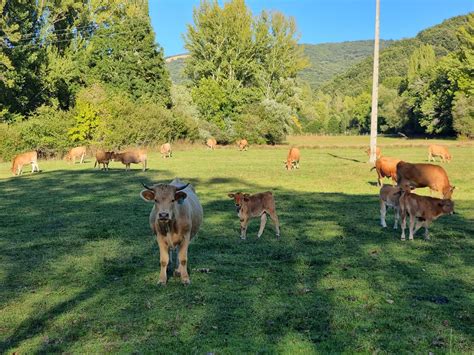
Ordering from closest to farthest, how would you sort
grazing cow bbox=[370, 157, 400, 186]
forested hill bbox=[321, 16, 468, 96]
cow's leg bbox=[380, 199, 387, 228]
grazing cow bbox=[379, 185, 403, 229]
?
1. grazing cow bbox=[379, 185, 403, 229]
2. cow's leg bbox=[380, 199, 387, 228]
3. grazing cow bbox=[370, 157, 400, 186]
4. forested hill bbox=[321, 16, 468, 96]

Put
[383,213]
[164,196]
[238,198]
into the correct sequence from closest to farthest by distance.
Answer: [164,196]
[238,198]
[383,213]

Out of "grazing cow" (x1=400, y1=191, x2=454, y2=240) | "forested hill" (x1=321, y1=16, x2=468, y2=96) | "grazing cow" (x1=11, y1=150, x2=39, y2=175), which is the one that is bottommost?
"grazing cow" (x1=11, y1=150, x2=39, y2=175)

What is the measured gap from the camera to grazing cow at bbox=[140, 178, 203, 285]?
303 inches

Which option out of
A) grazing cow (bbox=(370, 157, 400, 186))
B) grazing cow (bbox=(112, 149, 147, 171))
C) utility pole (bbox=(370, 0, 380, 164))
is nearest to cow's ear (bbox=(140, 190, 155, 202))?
grazing cow (bbox=(370, 157, 400, 186))

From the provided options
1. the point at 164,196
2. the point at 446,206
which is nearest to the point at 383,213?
the point at 446,206

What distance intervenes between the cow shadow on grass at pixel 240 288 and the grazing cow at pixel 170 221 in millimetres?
415

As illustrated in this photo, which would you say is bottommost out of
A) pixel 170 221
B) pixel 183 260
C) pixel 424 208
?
pixel 183 260

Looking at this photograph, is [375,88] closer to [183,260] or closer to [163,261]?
[183,260]

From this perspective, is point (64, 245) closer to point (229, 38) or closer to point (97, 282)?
point (97, 282)

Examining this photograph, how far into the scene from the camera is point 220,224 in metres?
13.5

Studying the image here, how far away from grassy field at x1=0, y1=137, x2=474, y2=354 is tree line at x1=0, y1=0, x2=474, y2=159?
3657 centimetres

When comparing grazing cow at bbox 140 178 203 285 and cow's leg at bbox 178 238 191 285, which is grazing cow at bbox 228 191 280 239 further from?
cow's leg at bbox 178 238 191 285

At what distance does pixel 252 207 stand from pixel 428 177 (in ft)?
30.1

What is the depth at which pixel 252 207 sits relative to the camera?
461 inches
